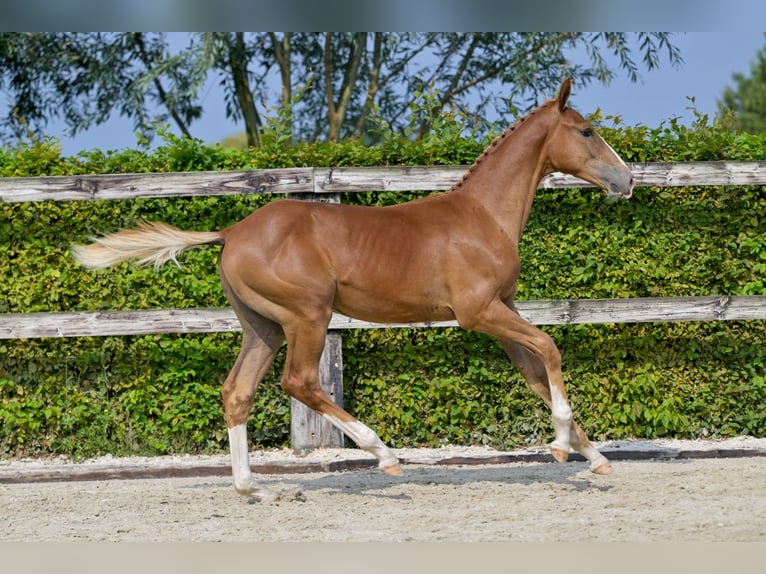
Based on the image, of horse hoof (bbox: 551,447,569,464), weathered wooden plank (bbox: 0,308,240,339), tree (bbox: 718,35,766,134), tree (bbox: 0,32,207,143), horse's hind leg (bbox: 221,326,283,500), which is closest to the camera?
horse hoof (bbox: 551,447,569,464)

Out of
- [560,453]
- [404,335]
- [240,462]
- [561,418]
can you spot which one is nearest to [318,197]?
[404,335]

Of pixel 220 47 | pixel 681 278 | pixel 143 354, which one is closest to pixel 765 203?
pixel 681 278

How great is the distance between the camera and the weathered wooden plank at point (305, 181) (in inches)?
252

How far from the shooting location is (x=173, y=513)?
4984 mm

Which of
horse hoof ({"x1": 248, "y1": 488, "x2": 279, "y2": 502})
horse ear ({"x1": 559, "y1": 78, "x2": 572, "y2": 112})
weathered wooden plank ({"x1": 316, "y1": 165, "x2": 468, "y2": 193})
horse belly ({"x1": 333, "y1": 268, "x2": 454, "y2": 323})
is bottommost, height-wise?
horse hoof ({"x1": 248, "y1": 488, "x2": 279, "y2": 502})

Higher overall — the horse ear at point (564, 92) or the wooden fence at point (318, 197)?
the horse ear at point (564, 92)

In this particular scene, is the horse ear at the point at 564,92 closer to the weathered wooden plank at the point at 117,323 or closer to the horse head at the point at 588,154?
the horse head at the point at 588,154

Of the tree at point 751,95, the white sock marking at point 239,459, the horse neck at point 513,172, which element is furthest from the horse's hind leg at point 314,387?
the tree at point 751,95

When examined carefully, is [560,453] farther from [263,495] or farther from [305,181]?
[305,181]

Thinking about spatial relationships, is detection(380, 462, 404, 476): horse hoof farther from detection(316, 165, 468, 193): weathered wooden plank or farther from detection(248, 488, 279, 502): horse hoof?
detection(316, 165, 468, 193): weathered wooden plank

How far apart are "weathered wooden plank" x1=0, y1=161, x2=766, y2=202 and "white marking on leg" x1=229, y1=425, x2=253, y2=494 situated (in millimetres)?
1901

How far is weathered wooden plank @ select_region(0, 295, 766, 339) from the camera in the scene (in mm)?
6402

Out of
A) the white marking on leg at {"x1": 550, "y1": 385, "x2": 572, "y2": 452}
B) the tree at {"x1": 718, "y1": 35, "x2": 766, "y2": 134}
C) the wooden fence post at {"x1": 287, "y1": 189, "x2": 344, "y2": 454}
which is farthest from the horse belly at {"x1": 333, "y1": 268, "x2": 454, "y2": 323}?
the tree at {"x1": 718, "y1": 35, "x2": 766, "y2": 134}

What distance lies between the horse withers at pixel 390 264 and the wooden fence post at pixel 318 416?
1.10 metres
